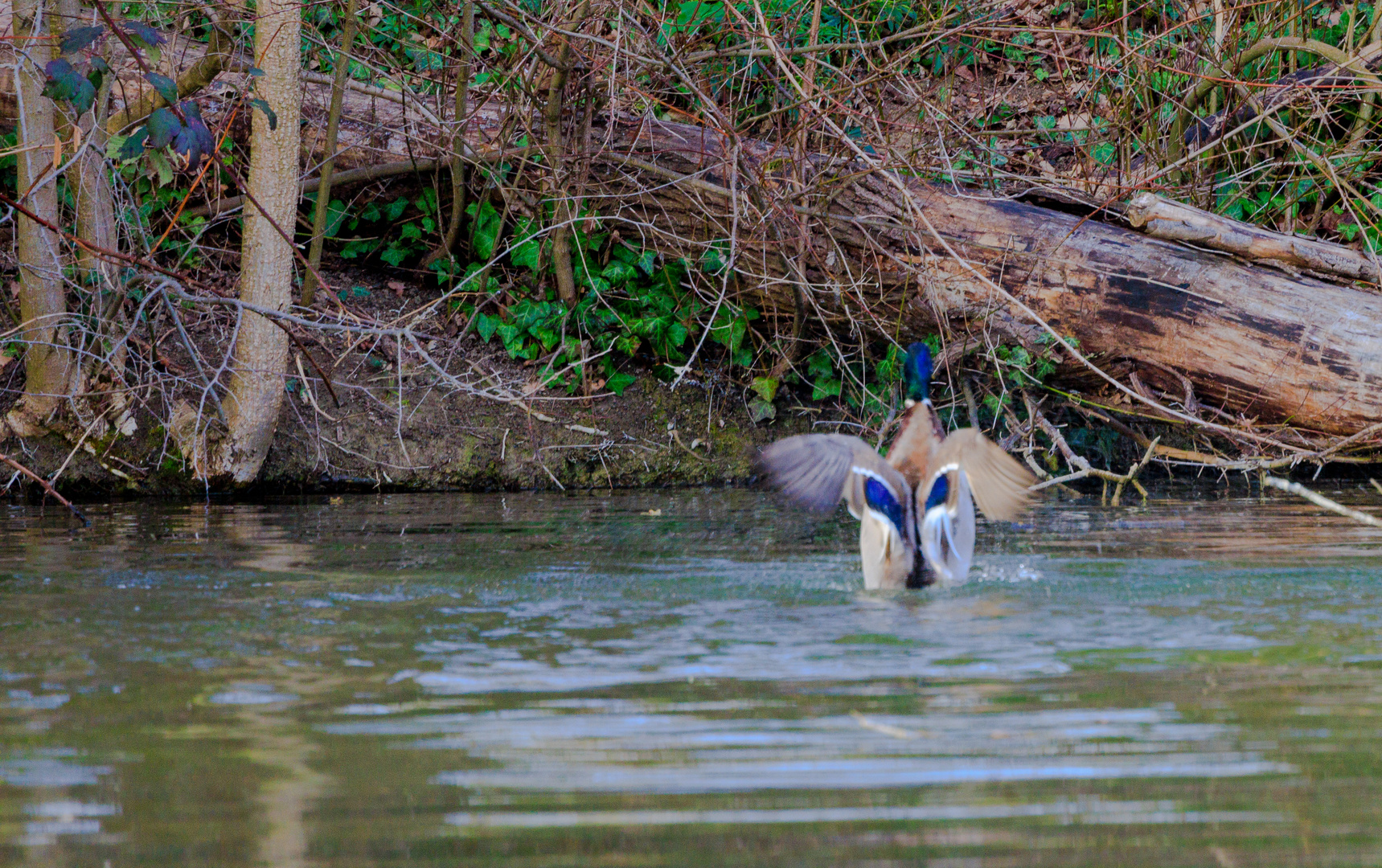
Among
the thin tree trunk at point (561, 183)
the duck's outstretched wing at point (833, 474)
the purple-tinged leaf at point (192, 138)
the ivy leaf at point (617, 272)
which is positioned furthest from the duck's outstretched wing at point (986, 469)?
the ivy leaf at point (617, 272)

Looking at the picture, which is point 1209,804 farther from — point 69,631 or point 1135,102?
point 1135,102

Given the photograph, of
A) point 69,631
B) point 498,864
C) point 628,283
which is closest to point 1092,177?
point 628,283

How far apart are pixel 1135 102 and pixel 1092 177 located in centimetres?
101

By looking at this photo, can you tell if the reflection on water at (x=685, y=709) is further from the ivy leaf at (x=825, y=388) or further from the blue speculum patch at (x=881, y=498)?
the ivy leaf at (x=825, y=388)

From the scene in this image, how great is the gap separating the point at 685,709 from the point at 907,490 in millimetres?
2308

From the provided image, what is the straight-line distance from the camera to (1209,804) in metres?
2.64

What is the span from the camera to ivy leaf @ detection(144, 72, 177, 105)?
18.4 ft

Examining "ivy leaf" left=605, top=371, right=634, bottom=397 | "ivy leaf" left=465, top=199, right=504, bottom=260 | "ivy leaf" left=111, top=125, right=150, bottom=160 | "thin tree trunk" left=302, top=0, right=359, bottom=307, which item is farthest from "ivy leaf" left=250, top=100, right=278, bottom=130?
"ivy leaf" left=605, top=371, right=634, bottom=397

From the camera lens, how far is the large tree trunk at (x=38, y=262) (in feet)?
25.8

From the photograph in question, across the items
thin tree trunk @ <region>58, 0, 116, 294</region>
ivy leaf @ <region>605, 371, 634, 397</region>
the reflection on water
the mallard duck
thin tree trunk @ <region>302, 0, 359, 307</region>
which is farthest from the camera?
ivy leaf @ <region>605, 371, 634, 397</region>

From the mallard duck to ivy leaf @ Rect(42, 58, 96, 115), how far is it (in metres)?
3.10

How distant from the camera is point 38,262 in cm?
810

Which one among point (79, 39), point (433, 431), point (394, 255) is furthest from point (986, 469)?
point (394, 255)

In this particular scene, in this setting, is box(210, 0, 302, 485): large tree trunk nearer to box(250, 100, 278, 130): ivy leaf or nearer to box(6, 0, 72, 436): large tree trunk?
box(6, 0, 72, 436): large tree trunk
